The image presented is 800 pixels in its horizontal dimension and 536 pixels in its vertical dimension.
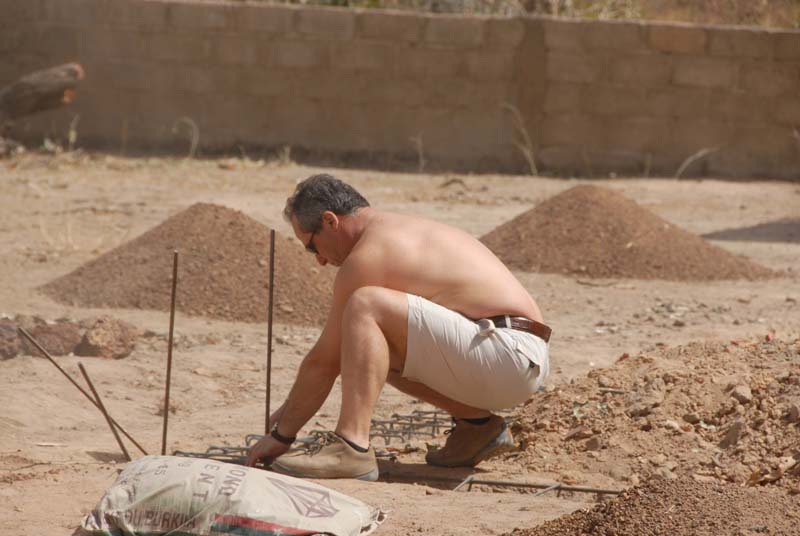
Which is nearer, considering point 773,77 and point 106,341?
point 106,341

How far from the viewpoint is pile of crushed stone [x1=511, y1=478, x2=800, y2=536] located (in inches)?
127

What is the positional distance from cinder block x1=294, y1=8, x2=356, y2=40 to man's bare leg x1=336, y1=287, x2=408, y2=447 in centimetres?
868

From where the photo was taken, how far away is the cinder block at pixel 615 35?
11820mm

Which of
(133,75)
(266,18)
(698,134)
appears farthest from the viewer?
(133,75)

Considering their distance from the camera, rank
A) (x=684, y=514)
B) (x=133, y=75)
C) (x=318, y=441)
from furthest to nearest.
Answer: (x=133, y=75), (x=318, y=441), (x=684, y=514)

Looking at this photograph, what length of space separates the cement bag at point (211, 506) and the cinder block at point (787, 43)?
375 inches

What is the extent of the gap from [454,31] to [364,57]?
0.97 metres

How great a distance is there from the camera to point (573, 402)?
4996mm

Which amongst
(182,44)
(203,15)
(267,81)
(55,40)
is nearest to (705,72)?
(267,81)

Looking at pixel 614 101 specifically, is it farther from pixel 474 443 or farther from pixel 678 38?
pixel 474 443

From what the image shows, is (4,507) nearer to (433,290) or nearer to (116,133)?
(433,290)

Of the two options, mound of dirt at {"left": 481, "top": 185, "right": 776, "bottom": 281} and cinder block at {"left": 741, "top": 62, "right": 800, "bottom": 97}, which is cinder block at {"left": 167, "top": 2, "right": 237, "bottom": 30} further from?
cinder block at {"left": 741, "top": 62, "right": 800, "bottom": 97}

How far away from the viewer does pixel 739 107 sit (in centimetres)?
1188

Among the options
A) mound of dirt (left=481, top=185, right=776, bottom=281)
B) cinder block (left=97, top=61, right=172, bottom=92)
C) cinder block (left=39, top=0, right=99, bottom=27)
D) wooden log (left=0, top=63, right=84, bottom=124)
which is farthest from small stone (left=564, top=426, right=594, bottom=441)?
cinder block (left=39, top=0, right=99, bottom=27)
